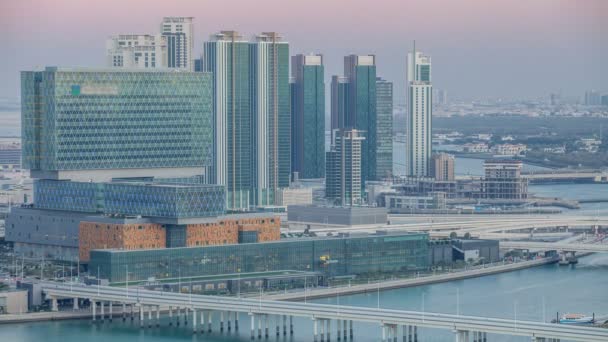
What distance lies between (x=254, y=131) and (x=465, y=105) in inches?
1969

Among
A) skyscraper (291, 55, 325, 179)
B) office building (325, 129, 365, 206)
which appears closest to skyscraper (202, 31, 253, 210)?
office building (325, 129, 365, 206)

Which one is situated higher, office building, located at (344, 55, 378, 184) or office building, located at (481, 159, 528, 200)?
office building, located at (344, 55, 378, 184)

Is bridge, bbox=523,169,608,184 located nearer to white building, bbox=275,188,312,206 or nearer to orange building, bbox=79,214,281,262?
white building, bbox=275,188,312,206

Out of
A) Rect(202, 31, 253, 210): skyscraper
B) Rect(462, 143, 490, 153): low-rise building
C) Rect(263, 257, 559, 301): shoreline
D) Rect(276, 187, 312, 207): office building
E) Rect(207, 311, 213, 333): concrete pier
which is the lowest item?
Rect(207, 311, 213, 333): concrete pier

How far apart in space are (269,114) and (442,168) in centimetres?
891

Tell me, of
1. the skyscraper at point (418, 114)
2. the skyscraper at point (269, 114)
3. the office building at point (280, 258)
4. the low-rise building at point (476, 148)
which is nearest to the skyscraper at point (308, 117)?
Result: the skyscraper at point (418, 114)

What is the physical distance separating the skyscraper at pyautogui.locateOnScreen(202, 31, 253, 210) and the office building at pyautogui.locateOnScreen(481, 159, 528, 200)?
8114 millimetres

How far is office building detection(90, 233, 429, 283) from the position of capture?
31656mm

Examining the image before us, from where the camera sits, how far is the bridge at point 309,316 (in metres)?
25.3

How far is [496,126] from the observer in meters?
88.4

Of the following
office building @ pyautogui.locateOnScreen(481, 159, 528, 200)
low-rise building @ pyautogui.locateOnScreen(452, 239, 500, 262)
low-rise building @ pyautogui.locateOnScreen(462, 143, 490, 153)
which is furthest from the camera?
low-rise building @ pyautogui.locateOnScreen(462, 143, 490, 153)

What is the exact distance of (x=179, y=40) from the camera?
50.8 metres

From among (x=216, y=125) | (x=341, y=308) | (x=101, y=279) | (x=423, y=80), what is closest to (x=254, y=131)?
(x=216, y=125)

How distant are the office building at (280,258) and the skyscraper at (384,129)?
75.3 feet
